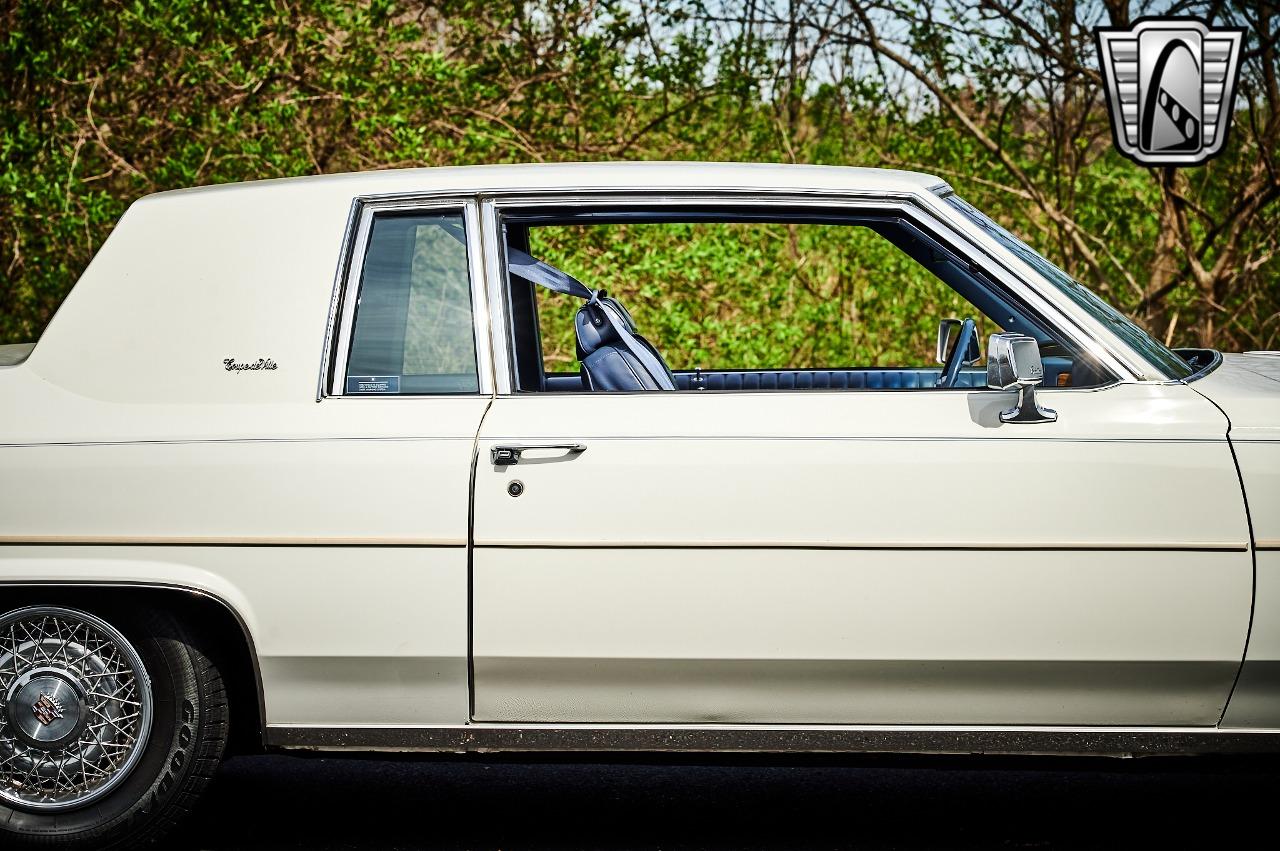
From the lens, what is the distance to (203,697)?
3924mm

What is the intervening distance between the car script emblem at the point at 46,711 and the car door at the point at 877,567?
116cm

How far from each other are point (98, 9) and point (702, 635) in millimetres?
7797

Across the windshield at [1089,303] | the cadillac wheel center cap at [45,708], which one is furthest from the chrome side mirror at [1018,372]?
the cadillac wheel center cap at [45,708]

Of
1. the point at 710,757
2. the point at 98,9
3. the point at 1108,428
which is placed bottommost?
the point at 710,757

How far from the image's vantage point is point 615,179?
13.3 ft

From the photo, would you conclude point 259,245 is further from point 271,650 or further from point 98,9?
point 98,9

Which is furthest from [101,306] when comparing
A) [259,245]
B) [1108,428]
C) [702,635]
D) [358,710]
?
[1108,428]

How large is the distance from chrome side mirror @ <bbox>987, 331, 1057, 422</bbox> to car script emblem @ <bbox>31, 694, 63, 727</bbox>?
258cm

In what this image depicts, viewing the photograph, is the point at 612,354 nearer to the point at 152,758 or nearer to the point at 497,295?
the point at 497,295

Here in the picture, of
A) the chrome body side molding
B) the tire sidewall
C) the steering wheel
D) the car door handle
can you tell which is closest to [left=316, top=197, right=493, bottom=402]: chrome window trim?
the car door handle

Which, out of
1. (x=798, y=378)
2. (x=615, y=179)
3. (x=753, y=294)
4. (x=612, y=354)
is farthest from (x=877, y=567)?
(x=753, y=294)

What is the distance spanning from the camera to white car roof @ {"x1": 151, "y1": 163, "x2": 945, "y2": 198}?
402 centimetres

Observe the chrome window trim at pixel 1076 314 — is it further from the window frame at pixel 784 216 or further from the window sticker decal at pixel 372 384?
the window sticker decal at pixel 372 384

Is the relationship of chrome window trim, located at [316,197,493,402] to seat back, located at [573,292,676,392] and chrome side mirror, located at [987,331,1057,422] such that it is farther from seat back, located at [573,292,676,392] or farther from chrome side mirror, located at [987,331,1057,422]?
chrome side mirror, located at [987,331,1057,422]
